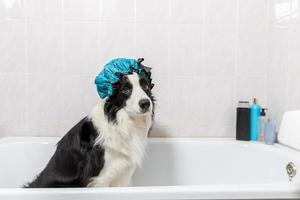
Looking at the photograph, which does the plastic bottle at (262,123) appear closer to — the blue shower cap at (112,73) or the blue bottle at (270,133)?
the blue bottle at (270,133)

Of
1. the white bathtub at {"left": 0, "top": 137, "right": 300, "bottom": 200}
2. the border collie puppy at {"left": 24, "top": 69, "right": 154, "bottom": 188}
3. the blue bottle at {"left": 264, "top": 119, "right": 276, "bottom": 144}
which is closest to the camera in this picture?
the border collie puppy at {"left": 24, "top": 69, "right": 154, "bottom": 188}

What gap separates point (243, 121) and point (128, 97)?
0.86m

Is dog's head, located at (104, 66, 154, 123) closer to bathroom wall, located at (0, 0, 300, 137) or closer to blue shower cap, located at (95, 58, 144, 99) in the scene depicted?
blue shower cap, located at (95, 58, 144, 99)

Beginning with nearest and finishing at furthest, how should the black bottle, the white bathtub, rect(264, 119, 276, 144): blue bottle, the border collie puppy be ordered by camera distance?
1. the border collie puppy
2. the white bathtub
3. rect(264, 119, 276, 144): blue bottle
4. the black bottle

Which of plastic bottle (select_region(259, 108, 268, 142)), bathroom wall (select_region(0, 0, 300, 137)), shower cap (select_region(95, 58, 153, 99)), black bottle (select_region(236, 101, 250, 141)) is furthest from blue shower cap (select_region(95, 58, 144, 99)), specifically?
plastic bottle (select_region(259, 108, 268, 142))

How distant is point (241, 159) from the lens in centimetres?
173

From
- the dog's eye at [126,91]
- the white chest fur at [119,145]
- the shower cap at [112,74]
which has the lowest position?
the white chest fur at [119,145]

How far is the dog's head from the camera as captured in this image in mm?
1313

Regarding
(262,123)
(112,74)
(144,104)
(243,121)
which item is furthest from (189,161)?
(112,74)

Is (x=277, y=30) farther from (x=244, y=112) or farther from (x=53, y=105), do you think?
(x=53, y=105)

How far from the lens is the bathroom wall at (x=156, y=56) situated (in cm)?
180

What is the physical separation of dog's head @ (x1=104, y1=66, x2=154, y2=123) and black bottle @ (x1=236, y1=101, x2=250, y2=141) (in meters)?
0.74

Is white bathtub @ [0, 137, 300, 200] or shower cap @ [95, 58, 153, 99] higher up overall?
shower cap @ [95, 58, 153, 99]

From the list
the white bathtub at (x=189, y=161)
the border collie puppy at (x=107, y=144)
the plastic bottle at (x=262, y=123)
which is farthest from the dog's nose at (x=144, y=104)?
the plastic bottle at (x=262, y=123)
